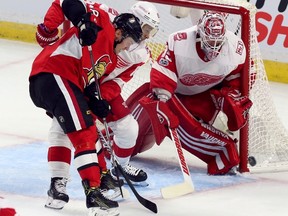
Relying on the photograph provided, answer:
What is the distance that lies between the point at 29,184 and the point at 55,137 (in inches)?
17.1

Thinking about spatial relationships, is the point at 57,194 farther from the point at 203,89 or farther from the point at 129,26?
the point at 203,89

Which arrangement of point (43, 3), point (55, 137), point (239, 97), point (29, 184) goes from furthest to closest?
point (43, 3)
point (239, 97)
point (29, 184)
point (55, 137)

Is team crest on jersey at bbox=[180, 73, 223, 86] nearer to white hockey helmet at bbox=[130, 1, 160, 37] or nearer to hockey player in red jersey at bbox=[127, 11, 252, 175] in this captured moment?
hockey player in red jersey at bbox=[127, 11, 252, 175]

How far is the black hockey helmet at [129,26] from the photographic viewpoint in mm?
3703

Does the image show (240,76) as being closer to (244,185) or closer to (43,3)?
(244,185)

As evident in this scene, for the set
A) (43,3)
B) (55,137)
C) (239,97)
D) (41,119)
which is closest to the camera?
(55,137)

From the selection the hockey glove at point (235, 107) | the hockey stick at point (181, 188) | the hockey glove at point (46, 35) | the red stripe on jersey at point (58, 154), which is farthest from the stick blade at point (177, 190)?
the hockey glove at point (46, 35)

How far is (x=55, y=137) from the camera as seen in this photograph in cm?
378

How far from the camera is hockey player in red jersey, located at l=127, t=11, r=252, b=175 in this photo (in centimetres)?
435

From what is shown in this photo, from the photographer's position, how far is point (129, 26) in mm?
3703

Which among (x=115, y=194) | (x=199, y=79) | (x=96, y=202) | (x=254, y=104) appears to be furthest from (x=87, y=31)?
(x=254, y=104)

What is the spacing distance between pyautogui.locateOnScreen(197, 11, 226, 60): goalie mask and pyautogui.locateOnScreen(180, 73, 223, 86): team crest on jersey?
13cm

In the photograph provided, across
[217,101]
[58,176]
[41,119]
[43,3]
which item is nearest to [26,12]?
[43,3]

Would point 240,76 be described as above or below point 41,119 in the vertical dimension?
above
